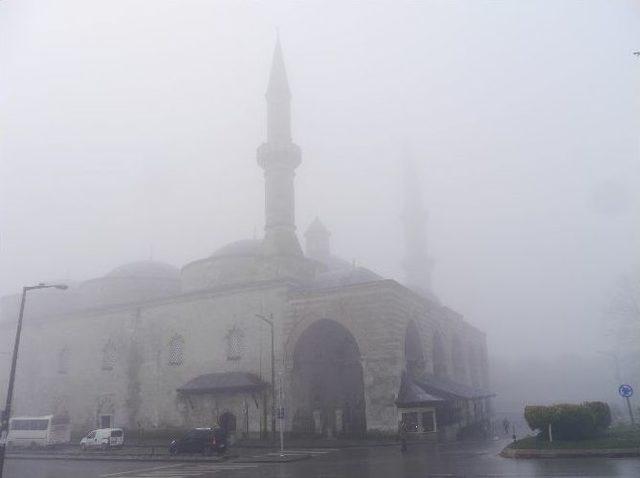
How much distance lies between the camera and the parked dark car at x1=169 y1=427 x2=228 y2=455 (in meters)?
22.8

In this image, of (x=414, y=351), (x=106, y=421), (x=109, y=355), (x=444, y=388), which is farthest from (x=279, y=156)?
(x=106, y=421)

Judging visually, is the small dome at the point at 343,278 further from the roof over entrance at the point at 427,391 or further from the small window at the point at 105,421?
the small window at the point at 105,421

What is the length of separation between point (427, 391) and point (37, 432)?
72.4 feet

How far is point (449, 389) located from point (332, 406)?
22.1ft

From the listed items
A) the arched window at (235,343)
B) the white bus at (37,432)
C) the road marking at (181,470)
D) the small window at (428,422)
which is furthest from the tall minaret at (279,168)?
the white bus at (37,432)

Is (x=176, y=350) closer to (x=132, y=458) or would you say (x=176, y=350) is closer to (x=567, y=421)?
(x=132, y=458)

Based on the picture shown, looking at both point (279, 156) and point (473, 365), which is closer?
point (279, 156)

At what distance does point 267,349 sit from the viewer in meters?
30.5

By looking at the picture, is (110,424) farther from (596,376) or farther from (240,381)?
(596,376)

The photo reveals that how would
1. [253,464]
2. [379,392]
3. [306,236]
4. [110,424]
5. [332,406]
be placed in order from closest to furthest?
[253,464] → [379,392] → [332,406] → [110,424] → [306,236]

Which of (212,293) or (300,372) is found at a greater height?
(212,293)

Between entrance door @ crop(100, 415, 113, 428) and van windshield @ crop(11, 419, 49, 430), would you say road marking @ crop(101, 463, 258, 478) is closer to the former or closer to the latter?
van windshield @ crop(11, 419, 49, 430)

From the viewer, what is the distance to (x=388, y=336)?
27656mm

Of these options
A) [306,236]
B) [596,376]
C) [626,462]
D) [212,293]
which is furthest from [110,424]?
[596,376]
